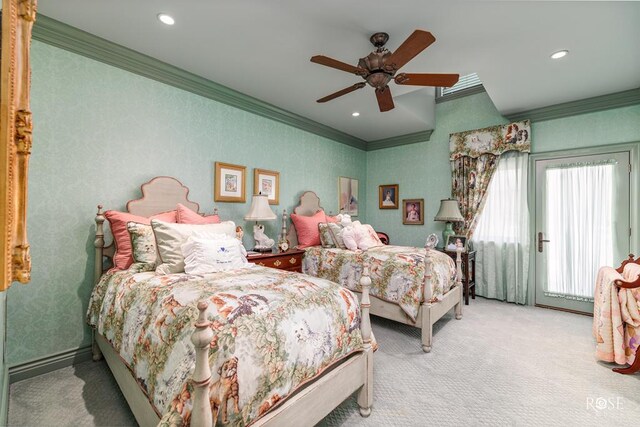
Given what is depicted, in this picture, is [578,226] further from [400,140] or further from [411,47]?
[411,47]

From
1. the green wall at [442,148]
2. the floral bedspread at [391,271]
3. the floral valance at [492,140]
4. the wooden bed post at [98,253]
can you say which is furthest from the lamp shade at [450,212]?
the wooden bed post at [98,253]

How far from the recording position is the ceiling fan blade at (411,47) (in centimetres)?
171

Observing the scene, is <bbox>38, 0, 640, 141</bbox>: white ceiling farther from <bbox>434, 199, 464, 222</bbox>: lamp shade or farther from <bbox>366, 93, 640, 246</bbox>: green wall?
<bbox>434, 199, 464, 222</bbox>: lamp shade

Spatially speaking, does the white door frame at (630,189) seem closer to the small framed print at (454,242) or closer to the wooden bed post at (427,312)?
the small framed print at (454,242)

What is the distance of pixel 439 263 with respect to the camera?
9.87 feet

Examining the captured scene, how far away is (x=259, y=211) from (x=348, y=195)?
2.25 m

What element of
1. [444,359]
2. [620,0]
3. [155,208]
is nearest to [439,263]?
[444,359]

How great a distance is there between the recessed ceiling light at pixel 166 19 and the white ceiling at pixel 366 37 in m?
0.04

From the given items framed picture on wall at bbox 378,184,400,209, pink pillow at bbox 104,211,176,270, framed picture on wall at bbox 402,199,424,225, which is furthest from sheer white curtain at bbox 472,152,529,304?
pink pillow at bbox 104,211,176,270

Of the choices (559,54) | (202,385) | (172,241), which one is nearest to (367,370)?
(202,385)

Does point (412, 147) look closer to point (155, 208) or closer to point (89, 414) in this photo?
point (155, 208)

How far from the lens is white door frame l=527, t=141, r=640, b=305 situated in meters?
3.21

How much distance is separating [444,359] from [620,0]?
2.93 meters

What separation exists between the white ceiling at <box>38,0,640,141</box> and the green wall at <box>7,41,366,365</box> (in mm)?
378
